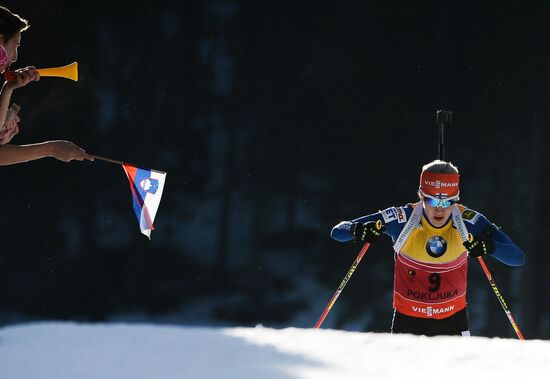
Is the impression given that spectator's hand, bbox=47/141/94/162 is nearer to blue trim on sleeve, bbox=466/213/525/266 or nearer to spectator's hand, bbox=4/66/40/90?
spectator's hand, bbox=4/66/40/90

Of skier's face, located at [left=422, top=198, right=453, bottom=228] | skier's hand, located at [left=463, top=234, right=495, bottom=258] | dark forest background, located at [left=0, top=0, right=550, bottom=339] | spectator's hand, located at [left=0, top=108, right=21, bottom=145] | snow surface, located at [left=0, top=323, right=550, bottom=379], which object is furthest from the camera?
dark forest background, located at [left=0, top=0, right=550, bottom=339]

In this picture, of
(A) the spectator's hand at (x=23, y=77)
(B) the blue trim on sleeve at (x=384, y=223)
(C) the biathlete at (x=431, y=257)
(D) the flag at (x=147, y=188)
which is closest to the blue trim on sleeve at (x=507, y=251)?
(C) the biathlete at (x=431, y=257)

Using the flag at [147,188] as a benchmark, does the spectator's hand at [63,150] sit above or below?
above

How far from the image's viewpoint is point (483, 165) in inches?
187

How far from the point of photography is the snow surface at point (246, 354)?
29.0 inches

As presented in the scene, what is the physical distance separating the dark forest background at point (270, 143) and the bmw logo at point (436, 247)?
45.4 inches

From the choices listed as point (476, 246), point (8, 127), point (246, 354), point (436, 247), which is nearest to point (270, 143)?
point (436, 247)

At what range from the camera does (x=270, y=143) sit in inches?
187

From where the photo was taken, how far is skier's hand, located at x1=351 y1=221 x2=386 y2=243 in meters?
3.62

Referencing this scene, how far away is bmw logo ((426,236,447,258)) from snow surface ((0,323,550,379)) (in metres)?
2.77

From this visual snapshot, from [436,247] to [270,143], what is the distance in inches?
58.1

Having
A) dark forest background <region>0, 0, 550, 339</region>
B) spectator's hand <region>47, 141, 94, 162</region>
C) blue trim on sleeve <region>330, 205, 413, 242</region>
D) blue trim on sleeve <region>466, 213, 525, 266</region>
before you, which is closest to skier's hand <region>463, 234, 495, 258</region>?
blue trim on sleeve <region>466, 213, 525, 266</region>

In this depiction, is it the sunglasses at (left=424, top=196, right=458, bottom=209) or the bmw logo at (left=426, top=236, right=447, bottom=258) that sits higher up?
the sunglasses at (left=424, top=196, right=458, bottom=209)

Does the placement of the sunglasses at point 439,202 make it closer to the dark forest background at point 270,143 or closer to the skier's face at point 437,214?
the skier's face at point 437,214
